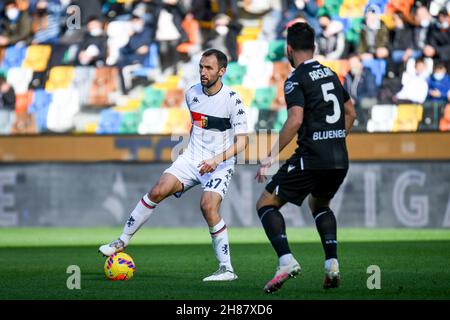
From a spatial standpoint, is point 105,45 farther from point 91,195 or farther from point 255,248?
point 255,248

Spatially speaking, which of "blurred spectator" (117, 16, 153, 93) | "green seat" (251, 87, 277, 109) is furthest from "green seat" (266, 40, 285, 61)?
"blurred spectator" (117, 16, 153, 93)

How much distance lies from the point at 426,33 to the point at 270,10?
121 inches

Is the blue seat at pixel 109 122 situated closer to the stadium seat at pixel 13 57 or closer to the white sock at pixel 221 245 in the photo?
the stadium seat at pixel 13 57

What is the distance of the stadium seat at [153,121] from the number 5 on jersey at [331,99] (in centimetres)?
1033

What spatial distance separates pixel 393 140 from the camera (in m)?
18.1

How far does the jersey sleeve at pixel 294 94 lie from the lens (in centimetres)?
832

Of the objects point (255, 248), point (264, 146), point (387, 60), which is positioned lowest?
A: point (255, 248)

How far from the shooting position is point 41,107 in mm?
19234

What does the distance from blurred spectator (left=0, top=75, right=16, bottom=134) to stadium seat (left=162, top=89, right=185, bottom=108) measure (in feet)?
9.06

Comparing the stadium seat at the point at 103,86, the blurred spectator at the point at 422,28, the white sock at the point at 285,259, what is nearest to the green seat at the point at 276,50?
the blurred spectator at the point at 422,28

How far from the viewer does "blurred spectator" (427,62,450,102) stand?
1908cm

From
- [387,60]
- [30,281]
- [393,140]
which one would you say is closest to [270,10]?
[387,60]

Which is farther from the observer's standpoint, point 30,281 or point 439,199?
point 439,199

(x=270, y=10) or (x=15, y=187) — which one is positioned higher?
(x=270, y=10)
